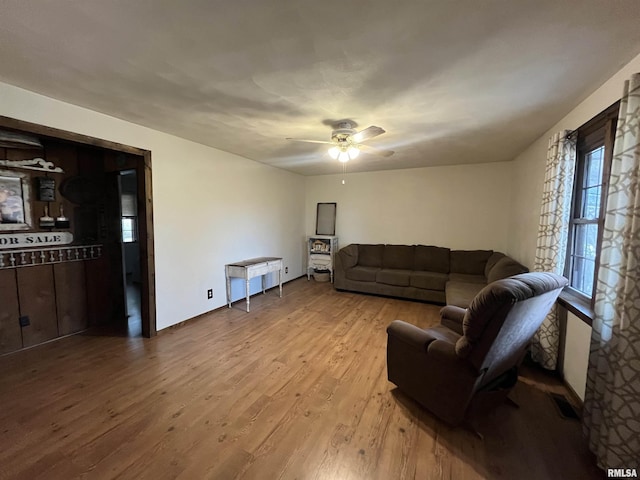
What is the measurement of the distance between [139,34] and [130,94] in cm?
93

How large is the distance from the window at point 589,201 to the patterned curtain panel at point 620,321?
0.58 meters

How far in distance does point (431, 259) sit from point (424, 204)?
108cm

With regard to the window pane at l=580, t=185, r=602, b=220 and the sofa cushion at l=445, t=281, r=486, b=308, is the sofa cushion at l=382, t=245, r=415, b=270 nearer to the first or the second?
the sofa cushion at l=445, t=281, r=486, b=308

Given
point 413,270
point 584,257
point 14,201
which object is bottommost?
point 413,270

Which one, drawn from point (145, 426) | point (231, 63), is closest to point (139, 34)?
point (231, 63)

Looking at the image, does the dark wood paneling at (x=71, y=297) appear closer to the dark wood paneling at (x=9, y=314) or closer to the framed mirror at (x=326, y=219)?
the dark wood paneling at (x=9, y=314)

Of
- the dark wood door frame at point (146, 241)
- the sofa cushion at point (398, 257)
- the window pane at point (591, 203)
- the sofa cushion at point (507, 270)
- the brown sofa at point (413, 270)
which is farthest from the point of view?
the sofa cushion at point (398, 257)

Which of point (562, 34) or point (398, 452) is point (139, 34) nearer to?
point (562, 34)

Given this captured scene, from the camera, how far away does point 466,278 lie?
4.44m

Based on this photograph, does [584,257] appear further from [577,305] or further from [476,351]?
[476,351]

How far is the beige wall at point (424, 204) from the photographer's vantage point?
4805 millimetres

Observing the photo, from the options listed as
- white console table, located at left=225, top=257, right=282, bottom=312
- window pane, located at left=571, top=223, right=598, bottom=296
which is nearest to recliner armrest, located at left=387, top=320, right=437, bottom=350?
window pane, located at left=571, top=223, right=598, bottom=296

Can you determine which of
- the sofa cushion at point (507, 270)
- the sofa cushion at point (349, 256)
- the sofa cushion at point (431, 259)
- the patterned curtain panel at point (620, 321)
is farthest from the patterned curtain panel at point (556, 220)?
the sofa cushion at point (349, 256)

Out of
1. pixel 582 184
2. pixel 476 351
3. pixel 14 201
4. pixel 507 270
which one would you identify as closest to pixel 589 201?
pixel 582 184
